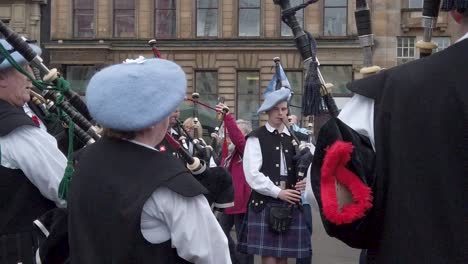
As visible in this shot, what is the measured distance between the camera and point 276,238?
629 centimetres

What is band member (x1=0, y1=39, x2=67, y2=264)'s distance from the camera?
317 centimetres

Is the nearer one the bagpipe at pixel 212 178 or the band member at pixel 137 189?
the band member at pixel 137 189

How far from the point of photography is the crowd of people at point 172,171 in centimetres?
206

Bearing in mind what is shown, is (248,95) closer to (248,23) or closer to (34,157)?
(248,23)

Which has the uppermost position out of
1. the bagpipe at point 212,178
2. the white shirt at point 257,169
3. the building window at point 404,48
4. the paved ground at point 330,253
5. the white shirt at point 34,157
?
the building window at point 404,48

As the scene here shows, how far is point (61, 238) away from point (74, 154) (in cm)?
48

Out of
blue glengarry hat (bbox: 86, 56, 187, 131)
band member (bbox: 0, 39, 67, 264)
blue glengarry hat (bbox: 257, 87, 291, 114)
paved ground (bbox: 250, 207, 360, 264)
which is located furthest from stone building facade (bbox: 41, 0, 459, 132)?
blue glengarry hat (bbox: 86, 56, 187, 131)

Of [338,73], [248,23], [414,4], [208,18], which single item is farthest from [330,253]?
[208,18]

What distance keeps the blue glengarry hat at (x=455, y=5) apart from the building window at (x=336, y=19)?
28078mm

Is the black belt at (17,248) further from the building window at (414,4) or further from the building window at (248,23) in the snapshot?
the building window at (248,23)

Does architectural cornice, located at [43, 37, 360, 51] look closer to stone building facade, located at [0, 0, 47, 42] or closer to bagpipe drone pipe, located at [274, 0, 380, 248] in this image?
stone building facade, located at [0, 0, 47, 42]

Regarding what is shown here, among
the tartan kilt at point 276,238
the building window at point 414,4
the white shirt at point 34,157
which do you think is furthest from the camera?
the building window at point 414,4

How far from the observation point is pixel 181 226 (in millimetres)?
2389

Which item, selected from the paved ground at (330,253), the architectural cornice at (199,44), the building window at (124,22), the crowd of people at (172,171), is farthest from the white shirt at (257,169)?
the building window at (124,22)
